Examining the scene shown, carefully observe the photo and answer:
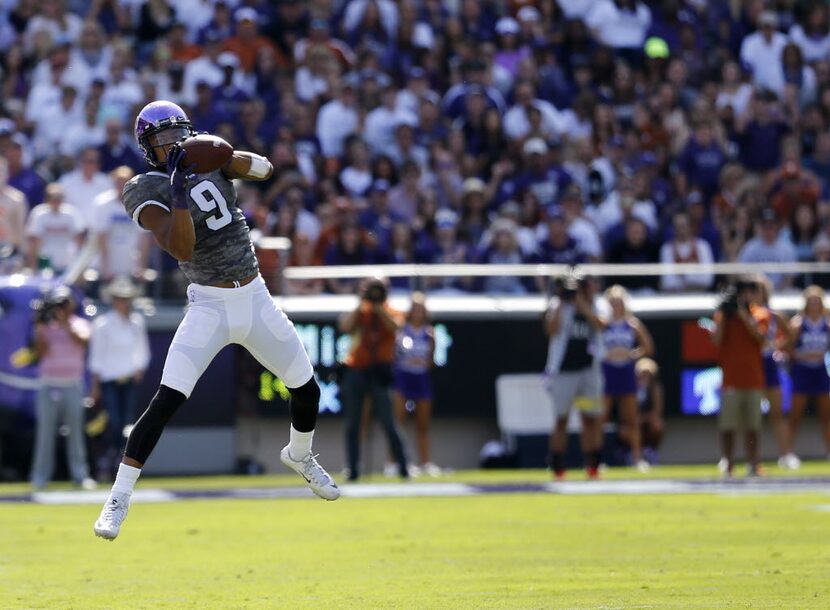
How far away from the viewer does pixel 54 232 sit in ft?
56.5

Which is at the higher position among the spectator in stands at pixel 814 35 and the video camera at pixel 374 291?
the spectator in stands at pixel 814 35

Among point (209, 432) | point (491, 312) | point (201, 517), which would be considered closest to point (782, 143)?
point (491, 312)

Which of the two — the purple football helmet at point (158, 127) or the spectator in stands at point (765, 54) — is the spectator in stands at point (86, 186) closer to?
the purple football helmet at point (158, 127)

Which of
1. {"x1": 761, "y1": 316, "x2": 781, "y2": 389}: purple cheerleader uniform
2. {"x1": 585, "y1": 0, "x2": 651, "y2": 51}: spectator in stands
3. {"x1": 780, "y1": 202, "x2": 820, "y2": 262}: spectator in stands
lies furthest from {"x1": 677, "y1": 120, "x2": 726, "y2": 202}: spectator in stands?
{"x1": 761, "y1": 316, "x2": 781, "y2": 389}: purple cheerleader uniform

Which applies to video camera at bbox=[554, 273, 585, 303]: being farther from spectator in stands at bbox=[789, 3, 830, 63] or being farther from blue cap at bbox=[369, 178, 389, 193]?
spectator in stands at bbox=[789, 3, 830, 63]

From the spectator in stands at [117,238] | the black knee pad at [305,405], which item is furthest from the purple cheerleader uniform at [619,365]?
the black knee pad at [305,405]

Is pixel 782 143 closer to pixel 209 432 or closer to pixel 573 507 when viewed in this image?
pixel 209 432

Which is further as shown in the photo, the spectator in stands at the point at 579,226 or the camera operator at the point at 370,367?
the spectator in stands at the point at 579,226

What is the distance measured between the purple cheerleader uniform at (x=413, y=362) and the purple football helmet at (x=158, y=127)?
9.09 meters

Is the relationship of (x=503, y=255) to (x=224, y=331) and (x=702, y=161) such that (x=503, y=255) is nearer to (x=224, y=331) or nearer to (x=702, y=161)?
(x=702, y=161)

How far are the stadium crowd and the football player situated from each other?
28.3 ft

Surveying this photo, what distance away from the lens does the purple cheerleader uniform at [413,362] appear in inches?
698

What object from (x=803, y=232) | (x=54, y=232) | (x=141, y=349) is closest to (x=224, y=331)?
(x=141, y=349)

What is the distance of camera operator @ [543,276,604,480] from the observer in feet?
54.7
